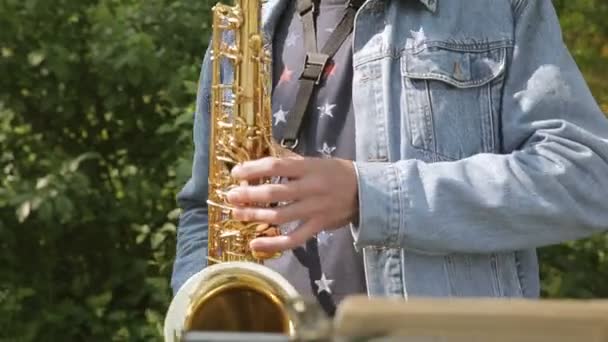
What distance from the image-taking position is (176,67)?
3.81m

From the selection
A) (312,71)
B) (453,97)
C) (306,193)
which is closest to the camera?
(306,193)

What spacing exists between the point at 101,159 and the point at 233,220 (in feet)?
6.90

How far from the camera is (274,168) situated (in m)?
1.75

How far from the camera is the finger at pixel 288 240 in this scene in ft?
5.79

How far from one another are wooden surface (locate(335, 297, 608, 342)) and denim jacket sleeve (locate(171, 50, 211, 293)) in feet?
4.33

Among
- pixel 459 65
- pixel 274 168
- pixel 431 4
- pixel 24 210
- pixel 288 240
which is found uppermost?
pixel 431 4

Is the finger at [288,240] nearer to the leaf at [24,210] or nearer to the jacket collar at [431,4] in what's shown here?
the jacket collar at [431,4]

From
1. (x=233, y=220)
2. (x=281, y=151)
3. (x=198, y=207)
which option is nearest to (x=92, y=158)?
(x=198, y=207)

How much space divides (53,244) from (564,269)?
70.3 inches

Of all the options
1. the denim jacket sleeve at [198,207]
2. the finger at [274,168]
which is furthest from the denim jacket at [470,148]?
the denim jacket sleeve at [198,207]

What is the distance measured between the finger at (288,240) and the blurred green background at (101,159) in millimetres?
1800

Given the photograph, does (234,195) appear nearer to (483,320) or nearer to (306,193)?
(306,193)

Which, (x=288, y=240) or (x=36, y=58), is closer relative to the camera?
(x=288, y=240)

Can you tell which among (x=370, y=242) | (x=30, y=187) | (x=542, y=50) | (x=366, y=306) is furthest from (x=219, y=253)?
(x=30, y=187)
